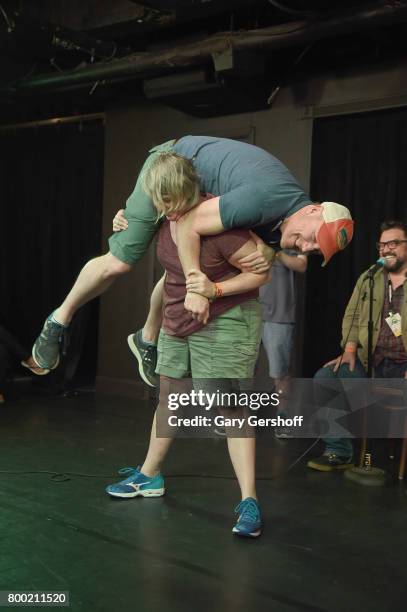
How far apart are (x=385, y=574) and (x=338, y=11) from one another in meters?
3.03

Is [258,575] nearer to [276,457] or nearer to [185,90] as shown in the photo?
[276,457]

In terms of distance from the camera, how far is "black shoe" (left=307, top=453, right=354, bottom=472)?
Result: 3.57 metres

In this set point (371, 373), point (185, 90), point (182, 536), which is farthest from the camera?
point (185, 90)

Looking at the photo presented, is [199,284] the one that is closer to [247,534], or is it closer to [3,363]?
[247,534]

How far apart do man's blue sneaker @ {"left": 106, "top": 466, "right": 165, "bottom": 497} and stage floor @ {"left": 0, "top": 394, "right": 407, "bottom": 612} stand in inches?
1.5

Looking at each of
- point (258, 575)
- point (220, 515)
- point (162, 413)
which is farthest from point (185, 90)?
point (258, 575)

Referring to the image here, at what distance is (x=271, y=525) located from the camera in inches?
107

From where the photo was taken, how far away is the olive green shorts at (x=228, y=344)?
2.55m

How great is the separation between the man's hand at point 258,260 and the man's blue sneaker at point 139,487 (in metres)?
1.10

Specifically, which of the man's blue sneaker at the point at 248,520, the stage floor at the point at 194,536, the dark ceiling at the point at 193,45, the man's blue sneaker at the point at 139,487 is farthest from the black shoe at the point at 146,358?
the dark ceiling at the point at 193,45

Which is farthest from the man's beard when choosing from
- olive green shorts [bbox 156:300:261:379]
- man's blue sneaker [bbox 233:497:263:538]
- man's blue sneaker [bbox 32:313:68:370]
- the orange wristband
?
man's blue sneaker [bbox 32:313:68:370]

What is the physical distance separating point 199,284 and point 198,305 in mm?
73

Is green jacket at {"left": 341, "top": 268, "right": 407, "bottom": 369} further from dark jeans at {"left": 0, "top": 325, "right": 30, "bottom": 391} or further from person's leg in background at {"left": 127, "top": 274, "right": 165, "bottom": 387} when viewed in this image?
dark jeans at {"left": 0, "top": 325, "right": 30, "bottom": 391}

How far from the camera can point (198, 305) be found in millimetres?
2357
